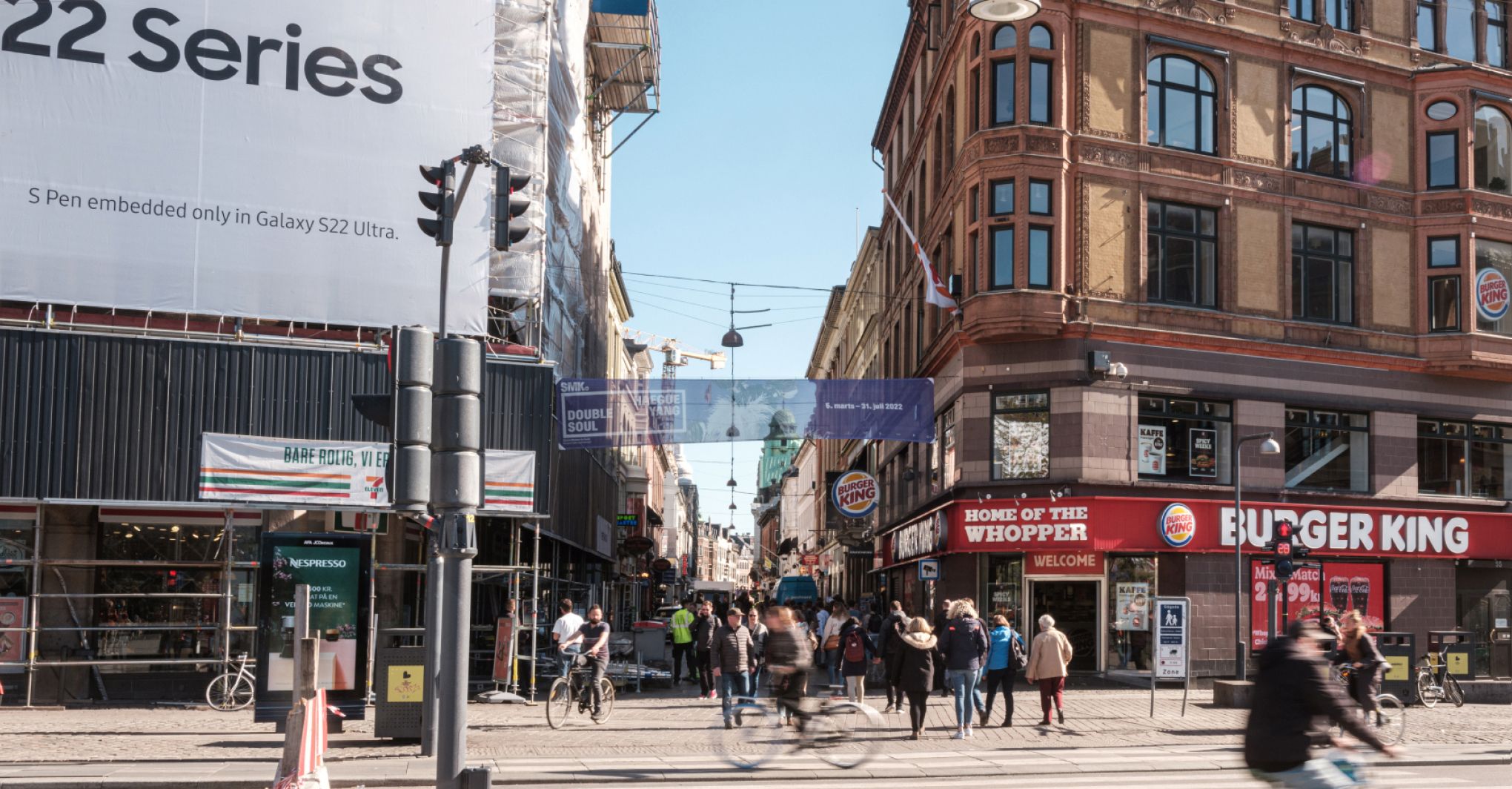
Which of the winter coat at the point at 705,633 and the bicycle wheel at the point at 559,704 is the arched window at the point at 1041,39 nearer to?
the winter coat at the point at 705,633

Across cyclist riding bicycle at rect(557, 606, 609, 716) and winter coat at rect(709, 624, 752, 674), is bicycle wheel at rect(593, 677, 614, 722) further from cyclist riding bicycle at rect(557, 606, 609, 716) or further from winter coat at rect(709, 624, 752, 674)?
winter coat at rect(709, 624, 752, 674)

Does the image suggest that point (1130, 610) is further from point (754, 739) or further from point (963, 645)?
point (754, 739)

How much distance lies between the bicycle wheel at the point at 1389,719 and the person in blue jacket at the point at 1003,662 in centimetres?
463

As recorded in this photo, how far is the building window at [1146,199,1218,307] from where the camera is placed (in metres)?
28.5

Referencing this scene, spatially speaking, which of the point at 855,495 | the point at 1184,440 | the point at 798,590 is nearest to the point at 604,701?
the point at 1184,440

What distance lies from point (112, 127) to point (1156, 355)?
19.8 meters

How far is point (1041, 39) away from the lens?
2806cm

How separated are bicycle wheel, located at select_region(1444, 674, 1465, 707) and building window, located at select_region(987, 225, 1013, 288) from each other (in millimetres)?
10696

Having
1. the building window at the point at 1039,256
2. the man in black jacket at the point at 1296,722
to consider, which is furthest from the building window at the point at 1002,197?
the man in black jacket at the point at 1296,722

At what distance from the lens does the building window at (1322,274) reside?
96.6 ft

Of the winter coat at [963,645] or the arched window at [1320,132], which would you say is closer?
the winter coat at [963,645]

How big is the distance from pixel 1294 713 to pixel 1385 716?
12.8 metres

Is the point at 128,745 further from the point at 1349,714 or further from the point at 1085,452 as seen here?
the point at 1085,452

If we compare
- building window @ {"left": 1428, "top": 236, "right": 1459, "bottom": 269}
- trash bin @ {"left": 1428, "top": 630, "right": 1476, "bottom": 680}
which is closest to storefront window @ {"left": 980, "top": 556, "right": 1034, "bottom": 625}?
trash bin @ {"left": 1428, "top": 630, "right": 1476, "bottom": 680}
